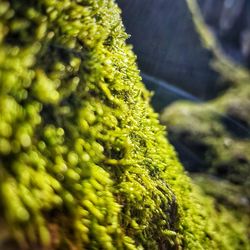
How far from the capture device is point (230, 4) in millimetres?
25625

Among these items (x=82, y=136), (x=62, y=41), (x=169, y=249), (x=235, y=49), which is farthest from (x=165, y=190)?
(x=235, y=49)

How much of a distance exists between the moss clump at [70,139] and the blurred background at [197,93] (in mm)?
7755

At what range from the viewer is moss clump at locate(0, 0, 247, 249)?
5.99 ft

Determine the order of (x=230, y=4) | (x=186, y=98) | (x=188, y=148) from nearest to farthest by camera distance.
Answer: (x=188, y=148)
(x=186, y=98)
(x=230, y=4)

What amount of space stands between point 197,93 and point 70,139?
52.0 feet

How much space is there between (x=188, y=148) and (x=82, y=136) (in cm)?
1089

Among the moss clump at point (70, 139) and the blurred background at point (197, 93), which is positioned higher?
the moss clump at point (70, 139)

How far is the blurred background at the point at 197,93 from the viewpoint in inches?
468

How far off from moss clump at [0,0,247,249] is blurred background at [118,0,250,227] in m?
7.76

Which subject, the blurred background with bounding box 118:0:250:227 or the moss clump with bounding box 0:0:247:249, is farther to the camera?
the blurred background with bounding box 118:0:250:227

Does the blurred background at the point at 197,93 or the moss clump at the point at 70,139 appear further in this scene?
the blurred background at the point at 197,93

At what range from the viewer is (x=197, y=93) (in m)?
17.7

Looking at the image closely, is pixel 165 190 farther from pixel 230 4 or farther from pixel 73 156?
pixel 230 4

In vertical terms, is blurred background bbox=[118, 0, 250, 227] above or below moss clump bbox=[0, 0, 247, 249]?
below
